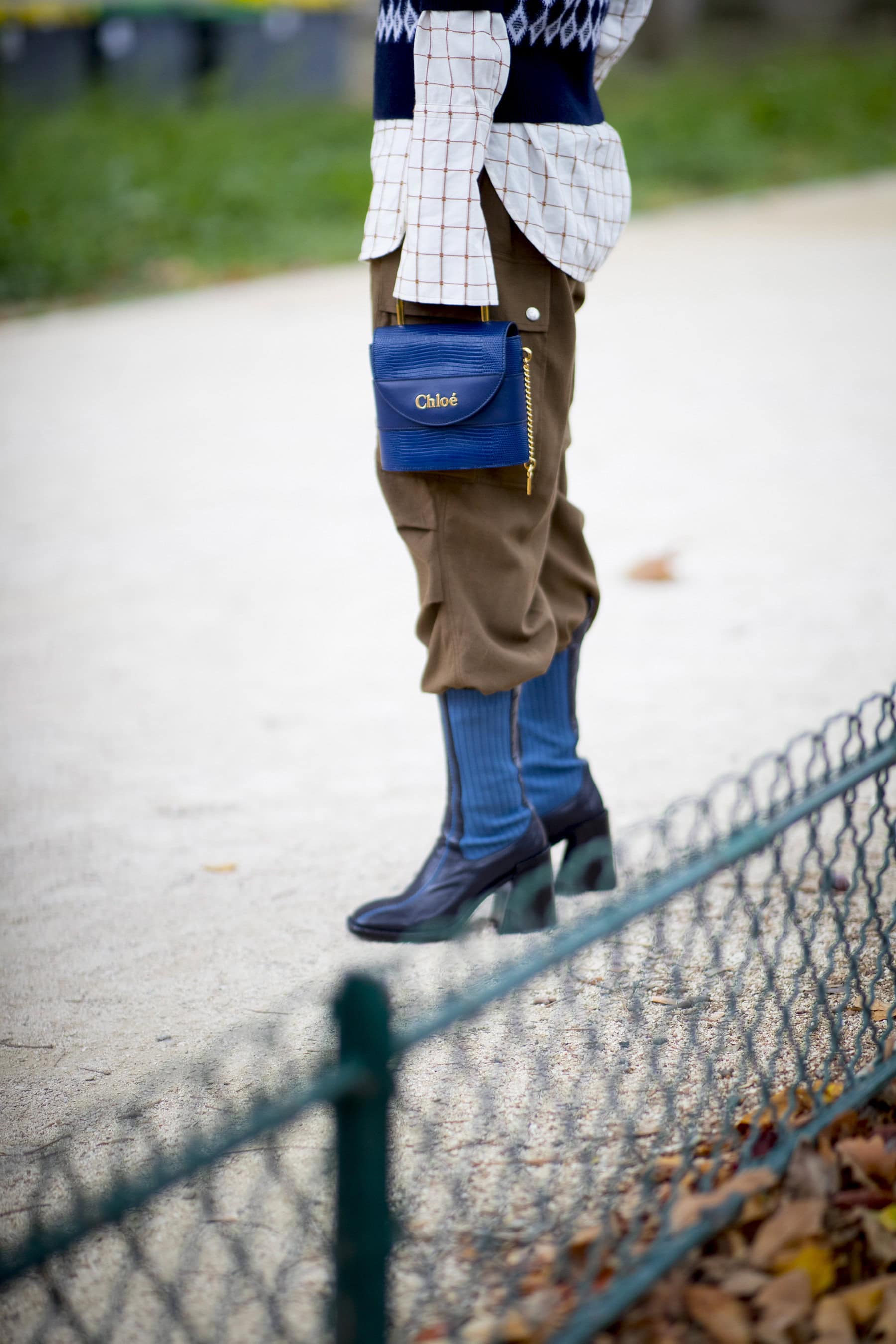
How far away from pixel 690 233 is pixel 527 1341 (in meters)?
10.8

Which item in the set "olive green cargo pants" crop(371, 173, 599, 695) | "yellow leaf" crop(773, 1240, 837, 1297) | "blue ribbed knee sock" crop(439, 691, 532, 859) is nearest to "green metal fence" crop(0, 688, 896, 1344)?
"yellow leaf" crop(773, 1240, 837, 1297)

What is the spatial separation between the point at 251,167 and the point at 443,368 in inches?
521

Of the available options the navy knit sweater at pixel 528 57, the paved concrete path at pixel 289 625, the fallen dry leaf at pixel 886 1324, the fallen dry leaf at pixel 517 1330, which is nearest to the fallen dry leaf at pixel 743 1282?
the fallen dry leaf at pixel 886 1324

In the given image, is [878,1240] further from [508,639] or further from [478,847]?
[508,639]

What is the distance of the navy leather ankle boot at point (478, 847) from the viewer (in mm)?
2264

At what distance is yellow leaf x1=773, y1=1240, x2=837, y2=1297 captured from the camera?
1.48m

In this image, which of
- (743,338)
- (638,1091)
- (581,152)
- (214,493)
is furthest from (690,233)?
(638,1091)

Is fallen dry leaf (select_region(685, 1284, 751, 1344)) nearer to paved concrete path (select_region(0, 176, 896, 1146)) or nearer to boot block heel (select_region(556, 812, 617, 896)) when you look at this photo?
paved concrete path (select_region(0, 176, 896, 1146))

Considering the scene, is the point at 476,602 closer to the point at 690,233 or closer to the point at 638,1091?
the point at 638,1091

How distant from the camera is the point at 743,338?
766 cm

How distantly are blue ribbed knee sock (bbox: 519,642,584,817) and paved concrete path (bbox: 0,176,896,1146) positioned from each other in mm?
413

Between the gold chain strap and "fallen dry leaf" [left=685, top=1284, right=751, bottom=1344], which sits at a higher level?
the gold chain strap

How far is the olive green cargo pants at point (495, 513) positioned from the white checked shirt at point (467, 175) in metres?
→ 0.04

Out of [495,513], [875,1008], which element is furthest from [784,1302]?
[495,513]
